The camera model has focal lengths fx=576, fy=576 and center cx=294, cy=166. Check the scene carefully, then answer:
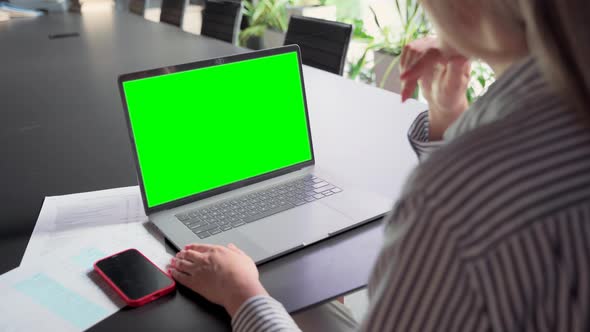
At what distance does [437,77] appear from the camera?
3.51ft

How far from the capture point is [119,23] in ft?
11.5

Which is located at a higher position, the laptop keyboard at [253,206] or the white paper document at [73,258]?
the laptop keyboard at [253,206]

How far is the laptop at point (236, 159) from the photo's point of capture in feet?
3.43

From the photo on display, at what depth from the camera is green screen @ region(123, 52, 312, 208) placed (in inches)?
42.4

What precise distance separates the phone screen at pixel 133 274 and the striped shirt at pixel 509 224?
52 cm

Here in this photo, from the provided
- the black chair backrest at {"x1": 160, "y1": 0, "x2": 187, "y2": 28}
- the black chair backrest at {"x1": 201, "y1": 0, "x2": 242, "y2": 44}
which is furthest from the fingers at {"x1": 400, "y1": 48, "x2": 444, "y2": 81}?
the black chair backrest at {"x1": 160, "y1": 0, "x2": 187, "y2": 28}

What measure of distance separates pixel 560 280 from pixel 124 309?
63cm

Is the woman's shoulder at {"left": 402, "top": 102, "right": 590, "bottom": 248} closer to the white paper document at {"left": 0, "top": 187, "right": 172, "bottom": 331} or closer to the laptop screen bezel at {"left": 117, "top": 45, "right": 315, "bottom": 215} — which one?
the white paper document at {"left": 0, "top": 187, "right": 172, "bottom": 331}

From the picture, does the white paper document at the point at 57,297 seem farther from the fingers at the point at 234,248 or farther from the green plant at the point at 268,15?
the green plant at the point at 268,15

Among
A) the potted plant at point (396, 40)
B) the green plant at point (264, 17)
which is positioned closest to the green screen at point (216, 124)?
the potted plant at point (396, 40)

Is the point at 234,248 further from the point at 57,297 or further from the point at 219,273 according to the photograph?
the point at 57,297

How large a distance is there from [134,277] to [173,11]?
3122 mm

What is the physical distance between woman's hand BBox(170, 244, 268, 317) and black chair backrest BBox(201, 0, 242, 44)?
2314 mm

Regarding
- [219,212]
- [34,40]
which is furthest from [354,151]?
[34,40]
